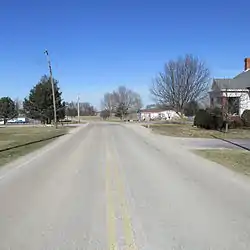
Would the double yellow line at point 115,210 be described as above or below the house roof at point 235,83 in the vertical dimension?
below

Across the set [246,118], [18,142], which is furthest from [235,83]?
[18,142]

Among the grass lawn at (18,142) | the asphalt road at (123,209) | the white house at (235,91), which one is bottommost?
the grass lawn at (18,142)

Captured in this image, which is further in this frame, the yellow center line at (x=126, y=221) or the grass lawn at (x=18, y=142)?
the grass lawn at (x=18, y=142)

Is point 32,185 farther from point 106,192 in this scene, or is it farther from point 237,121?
point 237,121

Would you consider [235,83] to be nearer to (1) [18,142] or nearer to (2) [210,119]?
(2) [210,119]

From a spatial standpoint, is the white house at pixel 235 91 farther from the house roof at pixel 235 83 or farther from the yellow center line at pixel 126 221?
the yellow center line at pixel 126 221

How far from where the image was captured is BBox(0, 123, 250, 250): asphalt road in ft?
18.3

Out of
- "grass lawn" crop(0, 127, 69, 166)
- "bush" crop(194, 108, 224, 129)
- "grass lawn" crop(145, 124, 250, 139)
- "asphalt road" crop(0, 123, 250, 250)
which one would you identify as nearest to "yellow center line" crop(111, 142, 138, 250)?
"asphalt road" crop(0, 123, 250, 250)

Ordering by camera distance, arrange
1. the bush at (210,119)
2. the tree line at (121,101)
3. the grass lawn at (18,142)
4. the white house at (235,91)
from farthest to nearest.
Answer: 1. the tree line at (121,101)
2. the white house at (235,91)
3. the bush at (210,119)
4. the grass lawn at (18,142)

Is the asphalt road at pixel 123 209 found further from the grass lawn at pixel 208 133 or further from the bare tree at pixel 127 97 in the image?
the bare tree at pixel 127 97

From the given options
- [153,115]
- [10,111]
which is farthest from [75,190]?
[153,115]

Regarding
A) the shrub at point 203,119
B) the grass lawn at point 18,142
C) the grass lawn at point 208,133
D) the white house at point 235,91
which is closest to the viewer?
the grass lawn at point 18,142

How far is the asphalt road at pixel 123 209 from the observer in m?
5.58

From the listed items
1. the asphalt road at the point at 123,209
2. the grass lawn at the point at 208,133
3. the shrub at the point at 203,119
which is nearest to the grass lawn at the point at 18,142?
the asphalt road at the point at 123,209
